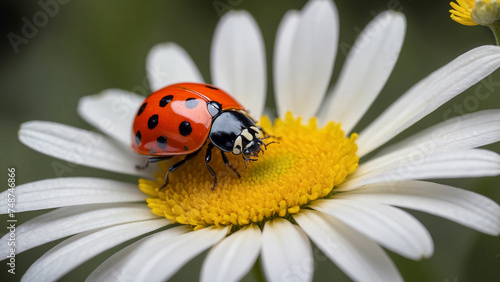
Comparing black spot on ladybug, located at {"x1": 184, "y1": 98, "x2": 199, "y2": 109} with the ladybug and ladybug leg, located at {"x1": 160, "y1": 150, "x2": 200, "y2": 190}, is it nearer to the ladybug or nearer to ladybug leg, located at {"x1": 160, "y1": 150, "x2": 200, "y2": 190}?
the ladybug

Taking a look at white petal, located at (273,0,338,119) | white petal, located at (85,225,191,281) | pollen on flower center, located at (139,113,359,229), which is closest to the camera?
white petal, located at (85,225,191,281)

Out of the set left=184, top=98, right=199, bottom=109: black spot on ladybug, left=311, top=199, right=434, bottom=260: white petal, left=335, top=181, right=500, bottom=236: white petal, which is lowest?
left=311, top=199, right=434, bottom=260: white petal

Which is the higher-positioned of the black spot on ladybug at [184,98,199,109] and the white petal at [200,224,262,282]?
the black spot on ladybug at [184,98,199,109]

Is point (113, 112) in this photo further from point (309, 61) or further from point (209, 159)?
point (309, 61)

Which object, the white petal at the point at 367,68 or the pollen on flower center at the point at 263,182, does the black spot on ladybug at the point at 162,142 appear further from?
the white petal at the point at 367,68

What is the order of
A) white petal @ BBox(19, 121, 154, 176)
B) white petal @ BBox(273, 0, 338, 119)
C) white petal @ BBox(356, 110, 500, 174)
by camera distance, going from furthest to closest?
white petal @ BBox(273, 0, 338, 119)
white petal @ BBox(19, 121, 154, 176)
white petal @ BBox(356, 110, 500, 174)

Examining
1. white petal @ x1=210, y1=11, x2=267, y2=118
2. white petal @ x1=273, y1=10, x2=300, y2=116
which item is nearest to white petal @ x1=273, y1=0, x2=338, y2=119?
white petal @ x1=273, y1=10, x2=300, y2=116
